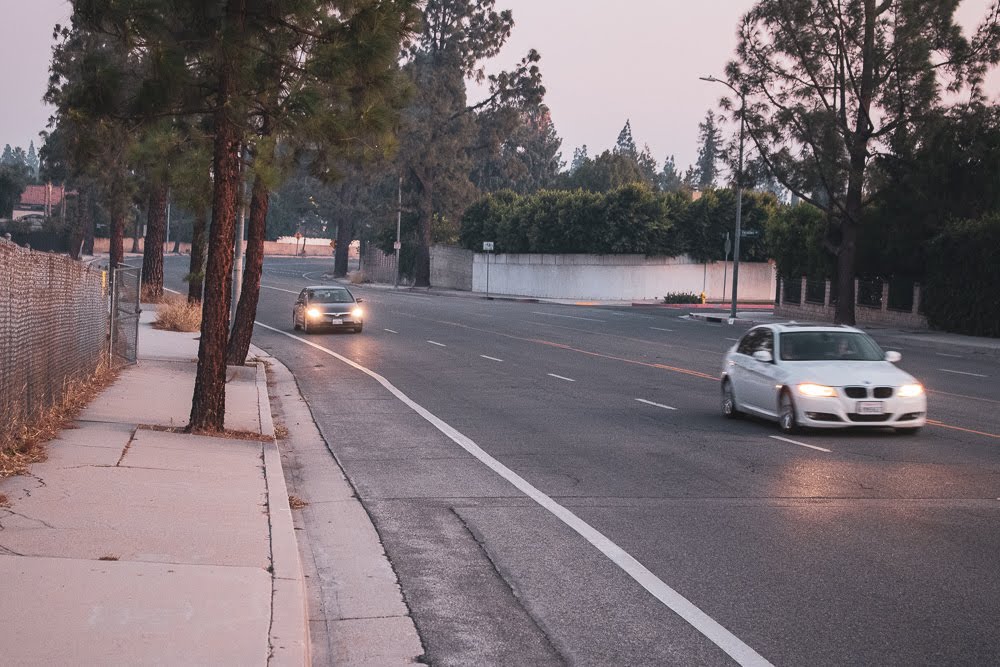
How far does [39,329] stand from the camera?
13695 mm

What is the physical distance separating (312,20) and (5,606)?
9.49 meters

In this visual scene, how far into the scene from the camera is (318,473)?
1328cm

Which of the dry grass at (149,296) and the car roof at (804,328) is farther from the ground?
→ the car roof at (804,328)

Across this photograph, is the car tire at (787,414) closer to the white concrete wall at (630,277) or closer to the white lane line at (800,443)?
the white lane line at (800,443)

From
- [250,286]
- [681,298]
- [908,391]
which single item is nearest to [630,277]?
[681,298]

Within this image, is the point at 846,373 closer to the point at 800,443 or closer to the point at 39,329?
the point at 800,443

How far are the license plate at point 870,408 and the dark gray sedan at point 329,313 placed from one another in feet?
80.1

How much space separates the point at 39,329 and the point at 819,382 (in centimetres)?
936

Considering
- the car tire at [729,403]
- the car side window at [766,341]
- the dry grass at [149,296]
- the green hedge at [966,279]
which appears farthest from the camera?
the dry grass at [149,296]

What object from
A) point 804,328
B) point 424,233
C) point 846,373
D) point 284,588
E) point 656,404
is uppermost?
point 424,233

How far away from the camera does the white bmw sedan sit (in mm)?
16094

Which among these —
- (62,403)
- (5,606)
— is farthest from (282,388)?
(5,606)

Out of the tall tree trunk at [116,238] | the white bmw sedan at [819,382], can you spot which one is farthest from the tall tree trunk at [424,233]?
the white bmw sedan at [819,382]

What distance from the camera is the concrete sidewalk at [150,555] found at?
246 inches
